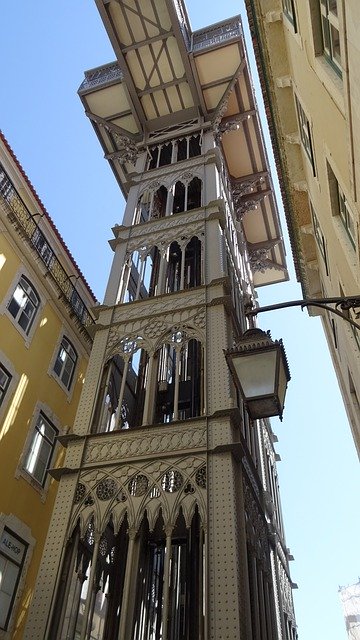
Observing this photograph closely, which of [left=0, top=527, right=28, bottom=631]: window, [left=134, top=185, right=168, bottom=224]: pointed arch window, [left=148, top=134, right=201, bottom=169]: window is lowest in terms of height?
[left=0, top=527, right=28, bottom=631]: window

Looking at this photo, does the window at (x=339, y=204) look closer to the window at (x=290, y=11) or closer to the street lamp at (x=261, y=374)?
the window at (x=290, y=11)

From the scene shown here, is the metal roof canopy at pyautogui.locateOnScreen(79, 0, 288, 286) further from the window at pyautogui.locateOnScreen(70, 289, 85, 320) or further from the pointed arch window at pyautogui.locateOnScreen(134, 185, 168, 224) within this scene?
the window at pyautogui.locateOnScreen(70, 289, 85, 320)

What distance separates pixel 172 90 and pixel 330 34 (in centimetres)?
1390

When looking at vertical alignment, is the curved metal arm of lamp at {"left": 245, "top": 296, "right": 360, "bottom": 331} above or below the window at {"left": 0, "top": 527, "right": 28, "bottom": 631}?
below

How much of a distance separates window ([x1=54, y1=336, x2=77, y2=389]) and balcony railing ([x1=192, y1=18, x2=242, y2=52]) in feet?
38.0

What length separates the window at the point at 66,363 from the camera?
15383 millimetres

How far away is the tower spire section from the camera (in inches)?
312

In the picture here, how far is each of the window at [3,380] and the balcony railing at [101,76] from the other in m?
13.0

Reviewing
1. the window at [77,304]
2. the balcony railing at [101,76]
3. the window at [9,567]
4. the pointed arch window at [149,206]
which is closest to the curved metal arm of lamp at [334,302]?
the window at [9,567]

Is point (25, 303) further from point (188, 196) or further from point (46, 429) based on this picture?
point (188, 196)

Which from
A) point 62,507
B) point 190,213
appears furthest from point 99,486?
point 190,213

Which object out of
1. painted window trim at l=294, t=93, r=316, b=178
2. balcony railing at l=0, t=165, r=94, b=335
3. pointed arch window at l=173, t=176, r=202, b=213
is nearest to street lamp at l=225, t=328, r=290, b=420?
painted window trim at l=294, t=93, r=316, b=178

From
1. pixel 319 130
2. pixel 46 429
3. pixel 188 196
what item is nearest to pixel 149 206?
pixel 188 196

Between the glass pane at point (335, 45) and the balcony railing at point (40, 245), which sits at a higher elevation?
the balcony railing at point (40, 245)
